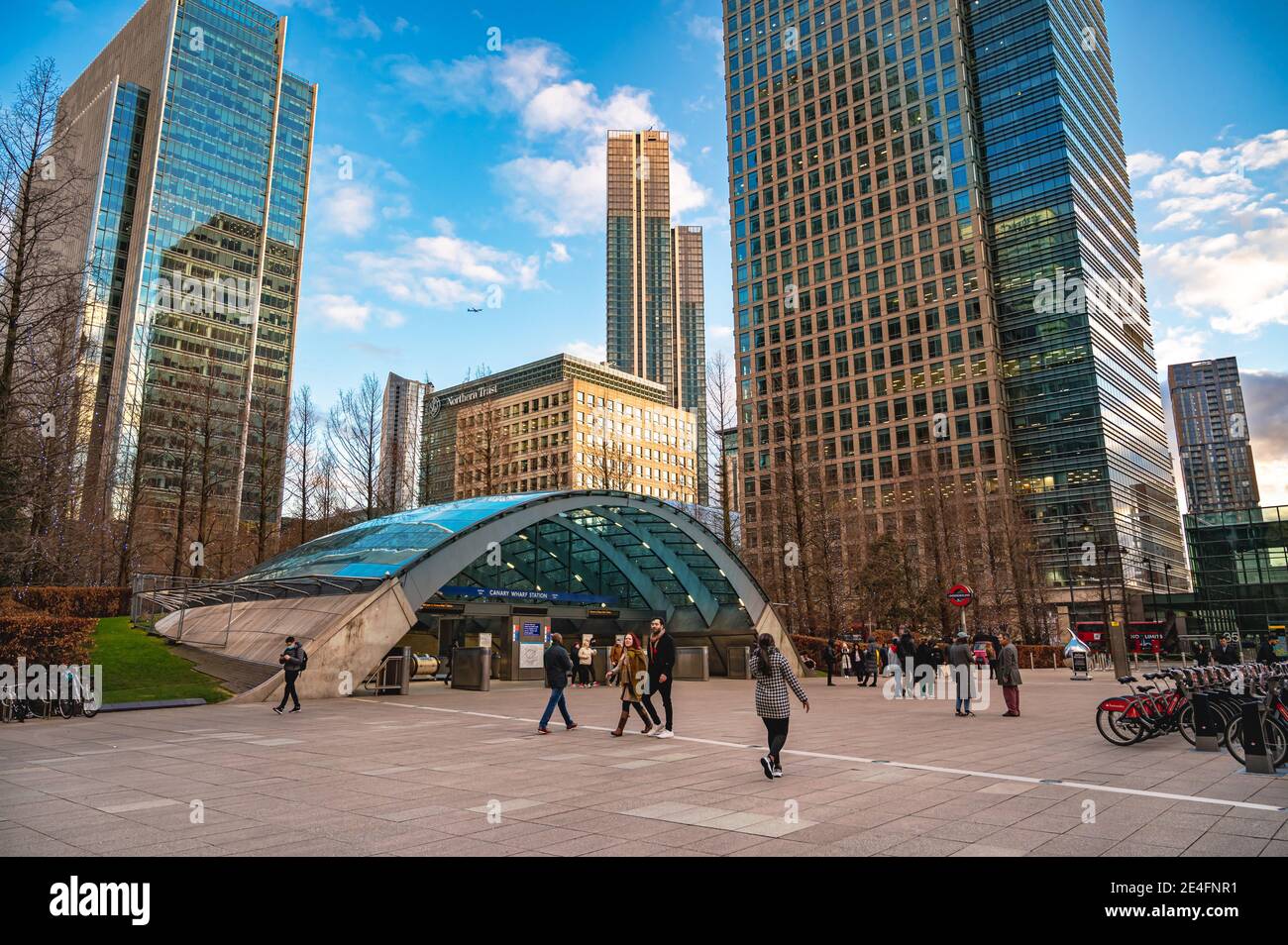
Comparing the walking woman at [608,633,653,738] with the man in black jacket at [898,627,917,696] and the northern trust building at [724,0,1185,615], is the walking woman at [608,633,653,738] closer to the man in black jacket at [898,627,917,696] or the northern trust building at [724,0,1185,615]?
the man in black jacket at [898,627,917,696]

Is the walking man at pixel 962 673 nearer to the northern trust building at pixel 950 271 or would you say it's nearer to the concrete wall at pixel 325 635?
the concrete wall at pixel 325 635

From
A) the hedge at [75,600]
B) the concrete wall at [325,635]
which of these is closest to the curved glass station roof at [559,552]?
the concrete wall at [325,635]

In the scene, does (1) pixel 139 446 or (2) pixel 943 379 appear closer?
(1) pixel 139 446

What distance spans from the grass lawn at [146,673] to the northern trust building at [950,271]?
60.4 metres

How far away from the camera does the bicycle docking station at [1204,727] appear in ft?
37.8

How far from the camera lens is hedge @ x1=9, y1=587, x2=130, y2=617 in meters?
22.6

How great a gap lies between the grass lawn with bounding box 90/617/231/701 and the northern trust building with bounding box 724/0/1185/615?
60.4 metres

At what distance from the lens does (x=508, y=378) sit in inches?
6880

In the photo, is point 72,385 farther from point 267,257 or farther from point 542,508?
point 267,257

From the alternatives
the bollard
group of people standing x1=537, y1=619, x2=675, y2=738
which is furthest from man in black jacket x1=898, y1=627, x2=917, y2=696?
the bollard

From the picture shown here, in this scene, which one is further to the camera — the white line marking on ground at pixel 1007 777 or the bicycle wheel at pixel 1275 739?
the bicycle wheel at pixel 1275 739
